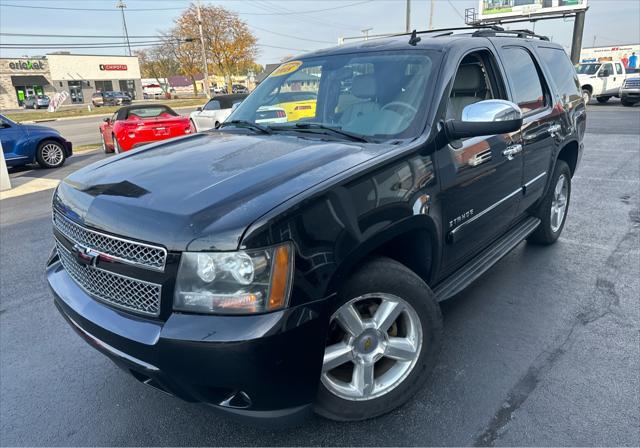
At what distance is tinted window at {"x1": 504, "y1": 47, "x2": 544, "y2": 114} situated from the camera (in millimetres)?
3602

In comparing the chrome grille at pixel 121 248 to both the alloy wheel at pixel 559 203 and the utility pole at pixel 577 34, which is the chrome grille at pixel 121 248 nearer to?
the alloy wheel at pixel 559 203

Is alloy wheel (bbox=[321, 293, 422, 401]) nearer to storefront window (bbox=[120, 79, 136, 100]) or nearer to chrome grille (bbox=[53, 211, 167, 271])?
chrome grille (bbox=[53, 211, 167, 271])

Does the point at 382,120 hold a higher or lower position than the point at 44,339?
higher

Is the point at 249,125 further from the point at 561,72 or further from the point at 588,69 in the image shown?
the point at 588,69

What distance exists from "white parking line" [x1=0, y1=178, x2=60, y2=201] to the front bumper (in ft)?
26.8

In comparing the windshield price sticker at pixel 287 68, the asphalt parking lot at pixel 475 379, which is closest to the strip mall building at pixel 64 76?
the asphalt parking lot at pixel 475 379

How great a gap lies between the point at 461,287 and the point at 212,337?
5.83ft

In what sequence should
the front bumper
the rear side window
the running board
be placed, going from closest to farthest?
the front bumper
the running board
the rear side window

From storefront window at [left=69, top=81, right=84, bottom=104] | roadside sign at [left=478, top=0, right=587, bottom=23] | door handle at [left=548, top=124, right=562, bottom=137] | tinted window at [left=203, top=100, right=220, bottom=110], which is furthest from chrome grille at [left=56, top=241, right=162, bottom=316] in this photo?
storefront window at [left=69, top=81, right=84, bottom=104]

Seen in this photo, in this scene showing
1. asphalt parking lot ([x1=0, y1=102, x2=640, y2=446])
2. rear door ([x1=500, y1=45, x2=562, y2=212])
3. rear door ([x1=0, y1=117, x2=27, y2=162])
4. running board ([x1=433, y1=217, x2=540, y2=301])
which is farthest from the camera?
rear door ([x1=0, y1=117, x2=27, y2=162])

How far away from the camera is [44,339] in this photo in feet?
11.2

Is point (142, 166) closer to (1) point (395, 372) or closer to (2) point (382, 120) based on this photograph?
(2) point (382, 120)

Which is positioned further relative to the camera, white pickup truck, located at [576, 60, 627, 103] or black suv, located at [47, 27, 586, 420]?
white pickup truck, located at [576, 60, 627, 103]

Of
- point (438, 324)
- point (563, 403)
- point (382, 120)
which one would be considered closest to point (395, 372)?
point (438, 324)
